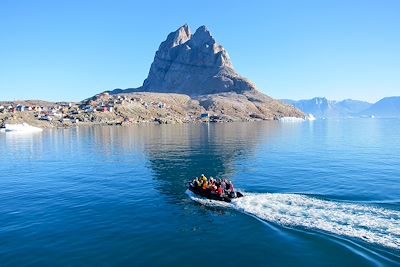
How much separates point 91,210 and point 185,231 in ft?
48.8

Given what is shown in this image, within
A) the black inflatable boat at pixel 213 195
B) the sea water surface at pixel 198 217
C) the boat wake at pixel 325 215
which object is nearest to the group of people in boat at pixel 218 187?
the black inflatable boat at pixel 213 195

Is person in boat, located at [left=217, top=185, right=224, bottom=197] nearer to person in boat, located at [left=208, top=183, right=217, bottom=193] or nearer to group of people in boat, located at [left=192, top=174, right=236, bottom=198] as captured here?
group of people in boat, located at [left=192, top=174, right=236, bottom=198]

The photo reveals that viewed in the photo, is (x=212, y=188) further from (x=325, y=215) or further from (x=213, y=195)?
(x=325, y=215)

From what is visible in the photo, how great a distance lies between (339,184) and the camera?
190 feet

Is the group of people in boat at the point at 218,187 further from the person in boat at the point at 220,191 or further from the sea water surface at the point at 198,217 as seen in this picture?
the sea water surface at the point at 198,217

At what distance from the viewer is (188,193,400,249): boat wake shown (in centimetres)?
3484

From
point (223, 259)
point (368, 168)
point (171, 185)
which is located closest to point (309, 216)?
point (223, 259)

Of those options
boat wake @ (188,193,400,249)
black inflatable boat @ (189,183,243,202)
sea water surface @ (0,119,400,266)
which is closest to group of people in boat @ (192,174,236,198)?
black inflatable boat @ (189,183,243,202)

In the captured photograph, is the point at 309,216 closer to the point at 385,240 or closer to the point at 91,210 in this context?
the point at 385,240

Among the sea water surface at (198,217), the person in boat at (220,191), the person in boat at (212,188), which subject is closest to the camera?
the sea water surface at (198,217)

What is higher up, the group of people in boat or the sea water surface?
the group of people in boat

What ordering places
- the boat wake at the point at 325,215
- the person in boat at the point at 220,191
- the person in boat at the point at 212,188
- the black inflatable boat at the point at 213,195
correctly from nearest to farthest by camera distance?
the boat wake at the point at 325,215 → the black inflatable boat at the point at 213,195 → the person in boat at the point at 220,191 → the person in boat at the point at 212,188

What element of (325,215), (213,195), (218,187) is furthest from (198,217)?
(325,215)

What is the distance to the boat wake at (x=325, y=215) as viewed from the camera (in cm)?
3484
